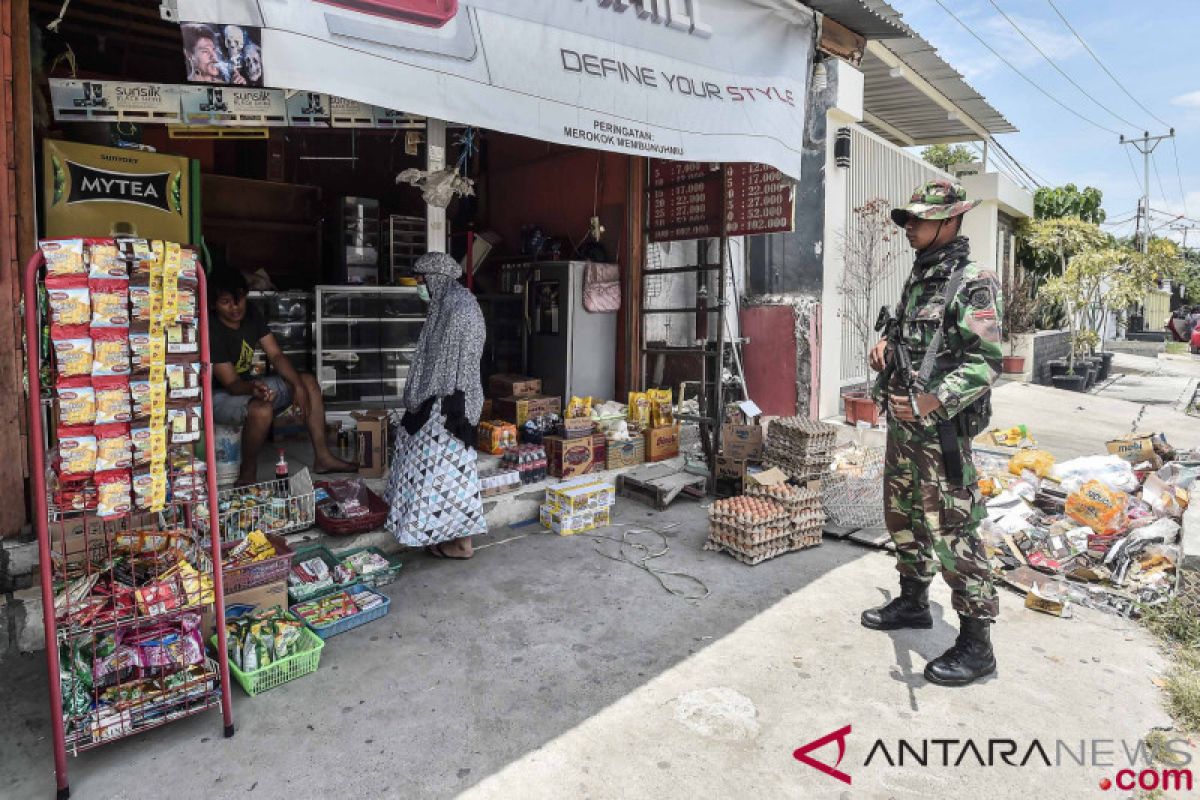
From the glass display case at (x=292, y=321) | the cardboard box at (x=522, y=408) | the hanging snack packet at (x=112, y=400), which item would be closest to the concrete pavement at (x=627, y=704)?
the hanging snack packet at (x=112, y=400)

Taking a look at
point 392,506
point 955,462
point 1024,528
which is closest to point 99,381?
point 392,506

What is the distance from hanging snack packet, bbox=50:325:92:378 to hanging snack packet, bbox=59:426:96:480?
0.66 ft

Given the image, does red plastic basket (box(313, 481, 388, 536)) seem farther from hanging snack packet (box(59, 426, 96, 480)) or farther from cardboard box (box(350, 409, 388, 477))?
hanging snack packet (box(59, 426, 96, 480))

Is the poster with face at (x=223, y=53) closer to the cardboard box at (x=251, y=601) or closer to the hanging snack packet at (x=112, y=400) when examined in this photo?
the hanging snack packet at (x=112, y=400)

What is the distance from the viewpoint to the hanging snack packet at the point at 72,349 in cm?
234

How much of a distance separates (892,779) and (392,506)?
A: 314 centimetres

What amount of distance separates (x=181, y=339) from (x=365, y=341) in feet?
13.0

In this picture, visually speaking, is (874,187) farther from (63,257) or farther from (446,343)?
(63,257)

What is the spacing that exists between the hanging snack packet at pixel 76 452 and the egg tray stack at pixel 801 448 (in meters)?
4.69

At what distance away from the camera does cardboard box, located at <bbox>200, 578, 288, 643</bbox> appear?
327 centimetres

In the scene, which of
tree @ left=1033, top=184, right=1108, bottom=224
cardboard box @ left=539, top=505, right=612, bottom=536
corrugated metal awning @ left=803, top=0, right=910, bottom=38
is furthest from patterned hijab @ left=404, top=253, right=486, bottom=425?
tree @ left=1033, top=184, right=1108, bottom=224

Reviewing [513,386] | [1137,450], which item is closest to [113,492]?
[513,386]

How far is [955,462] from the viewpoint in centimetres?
335

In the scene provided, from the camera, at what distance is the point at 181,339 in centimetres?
260
